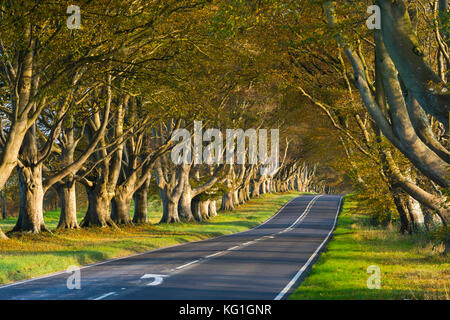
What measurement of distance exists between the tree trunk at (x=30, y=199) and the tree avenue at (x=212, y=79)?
2.0 inches

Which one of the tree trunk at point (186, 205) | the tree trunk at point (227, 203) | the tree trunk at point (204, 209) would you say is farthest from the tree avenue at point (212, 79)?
the tree trunk at point (227, 203)

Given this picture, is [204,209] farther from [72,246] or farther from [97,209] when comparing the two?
[72,246]

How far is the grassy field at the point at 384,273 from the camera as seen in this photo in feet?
40.6

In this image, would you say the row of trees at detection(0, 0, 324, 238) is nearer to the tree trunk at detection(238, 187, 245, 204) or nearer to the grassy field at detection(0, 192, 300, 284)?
the grassy field at detection(0, 192, 300, 284)

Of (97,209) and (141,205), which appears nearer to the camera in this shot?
(97,209)

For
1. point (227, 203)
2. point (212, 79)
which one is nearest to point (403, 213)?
point (212, 79)

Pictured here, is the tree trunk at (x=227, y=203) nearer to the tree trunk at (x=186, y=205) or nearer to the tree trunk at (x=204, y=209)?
the tree trunk at (x=204, y=209)

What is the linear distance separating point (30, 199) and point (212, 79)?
11.3m

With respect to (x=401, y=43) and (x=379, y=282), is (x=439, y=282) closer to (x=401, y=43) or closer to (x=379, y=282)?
(x=379, y=282)

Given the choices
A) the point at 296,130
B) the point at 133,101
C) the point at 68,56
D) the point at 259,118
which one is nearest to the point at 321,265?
the point at 68,56

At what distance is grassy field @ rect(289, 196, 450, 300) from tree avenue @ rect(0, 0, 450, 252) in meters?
1.52

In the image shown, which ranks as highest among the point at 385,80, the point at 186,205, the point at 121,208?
the point at 385,80

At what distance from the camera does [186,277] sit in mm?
15820

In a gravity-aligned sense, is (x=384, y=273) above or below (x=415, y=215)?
below
